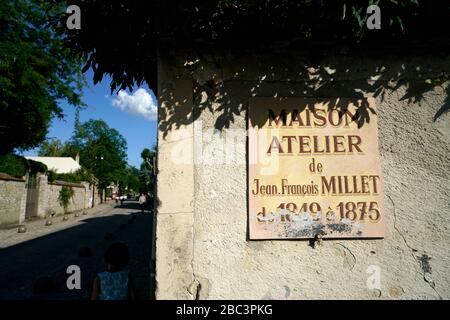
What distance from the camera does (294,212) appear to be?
2.87 meters

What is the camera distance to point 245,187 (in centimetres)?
287

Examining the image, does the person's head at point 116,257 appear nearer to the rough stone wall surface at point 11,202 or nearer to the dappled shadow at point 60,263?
the dappled shadow at point 60,263

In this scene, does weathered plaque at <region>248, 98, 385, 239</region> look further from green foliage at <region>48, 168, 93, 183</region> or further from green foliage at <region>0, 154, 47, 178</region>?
green foliage at <region>48, 168, 93, 183</region>

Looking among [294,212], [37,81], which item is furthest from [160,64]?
[37,81]

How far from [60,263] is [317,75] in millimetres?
6800

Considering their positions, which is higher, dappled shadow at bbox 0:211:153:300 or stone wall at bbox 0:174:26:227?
stone wall at bbox 0:174:26:227

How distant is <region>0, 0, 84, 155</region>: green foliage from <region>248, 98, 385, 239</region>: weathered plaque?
12.6 meters

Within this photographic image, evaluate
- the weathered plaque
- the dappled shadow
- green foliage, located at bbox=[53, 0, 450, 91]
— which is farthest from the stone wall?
the weathered plaque

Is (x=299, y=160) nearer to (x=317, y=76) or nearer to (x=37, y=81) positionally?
(x=317, y=76)

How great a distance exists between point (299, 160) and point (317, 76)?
0.81 m

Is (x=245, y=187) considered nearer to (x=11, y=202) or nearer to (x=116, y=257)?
(x=116, y=257)

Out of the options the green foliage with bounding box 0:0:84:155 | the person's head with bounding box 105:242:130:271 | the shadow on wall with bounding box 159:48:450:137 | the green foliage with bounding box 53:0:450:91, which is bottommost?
the person's head with bounding box 105:242:130:271

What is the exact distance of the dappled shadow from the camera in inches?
196
